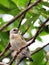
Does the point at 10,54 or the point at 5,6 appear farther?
the point at 10,54

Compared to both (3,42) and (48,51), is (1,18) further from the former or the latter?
(48,51)

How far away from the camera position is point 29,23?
2.10 feet

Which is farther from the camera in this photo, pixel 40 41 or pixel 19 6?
pixel 40 41

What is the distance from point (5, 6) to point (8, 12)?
3 centimetres

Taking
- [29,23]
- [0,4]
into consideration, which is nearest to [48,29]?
[29,23]

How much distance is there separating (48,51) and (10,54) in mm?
172

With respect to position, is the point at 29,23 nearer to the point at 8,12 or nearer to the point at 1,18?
the point at 8,12

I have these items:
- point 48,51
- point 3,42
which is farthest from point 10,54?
point 48,51

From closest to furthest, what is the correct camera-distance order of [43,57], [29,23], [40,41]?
[29,23] < [43,57] < [40,41]

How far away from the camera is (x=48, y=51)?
0.69 m

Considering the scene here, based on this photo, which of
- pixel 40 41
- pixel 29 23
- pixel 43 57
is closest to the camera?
pixel 29 23

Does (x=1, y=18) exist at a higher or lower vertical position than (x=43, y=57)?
higher

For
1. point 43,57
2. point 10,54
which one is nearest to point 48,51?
point 43,57

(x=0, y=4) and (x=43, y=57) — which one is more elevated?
(x=0, y=4)
